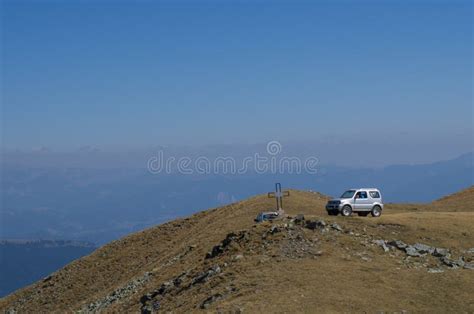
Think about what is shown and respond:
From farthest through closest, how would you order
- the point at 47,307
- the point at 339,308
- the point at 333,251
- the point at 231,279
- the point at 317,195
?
the point at 317,195 → the point at 47,307 → the point at 333,251 → the point at 231,279 → the point at 339,308

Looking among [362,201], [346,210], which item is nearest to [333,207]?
[346,210]

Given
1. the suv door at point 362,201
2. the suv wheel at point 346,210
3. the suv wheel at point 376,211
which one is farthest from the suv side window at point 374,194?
the suv wheel at point 346,210

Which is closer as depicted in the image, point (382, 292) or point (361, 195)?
point (382, 292)

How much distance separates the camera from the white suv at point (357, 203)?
44.8 meters

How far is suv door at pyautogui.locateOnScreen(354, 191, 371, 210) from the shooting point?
4531 centimetres

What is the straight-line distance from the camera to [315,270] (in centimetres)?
2988

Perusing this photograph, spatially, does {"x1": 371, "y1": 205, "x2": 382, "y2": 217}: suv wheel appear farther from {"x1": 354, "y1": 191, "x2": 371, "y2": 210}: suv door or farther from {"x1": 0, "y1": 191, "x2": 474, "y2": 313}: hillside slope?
{"x1": 0, "y1": 191, "x2": 474, "y2": 313}: hillside slope

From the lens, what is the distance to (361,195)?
4575 cm

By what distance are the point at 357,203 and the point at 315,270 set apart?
1643 cm

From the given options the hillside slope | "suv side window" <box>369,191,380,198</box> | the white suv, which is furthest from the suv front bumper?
the hillside slope

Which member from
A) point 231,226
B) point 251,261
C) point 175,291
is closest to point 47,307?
point 231,226

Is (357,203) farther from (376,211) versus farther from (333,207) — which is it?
(376,211)

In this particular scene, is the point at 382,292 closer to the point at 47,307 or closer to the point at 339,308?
the point at 339,308

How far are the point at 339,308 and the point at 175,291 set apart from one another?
11133 mm
